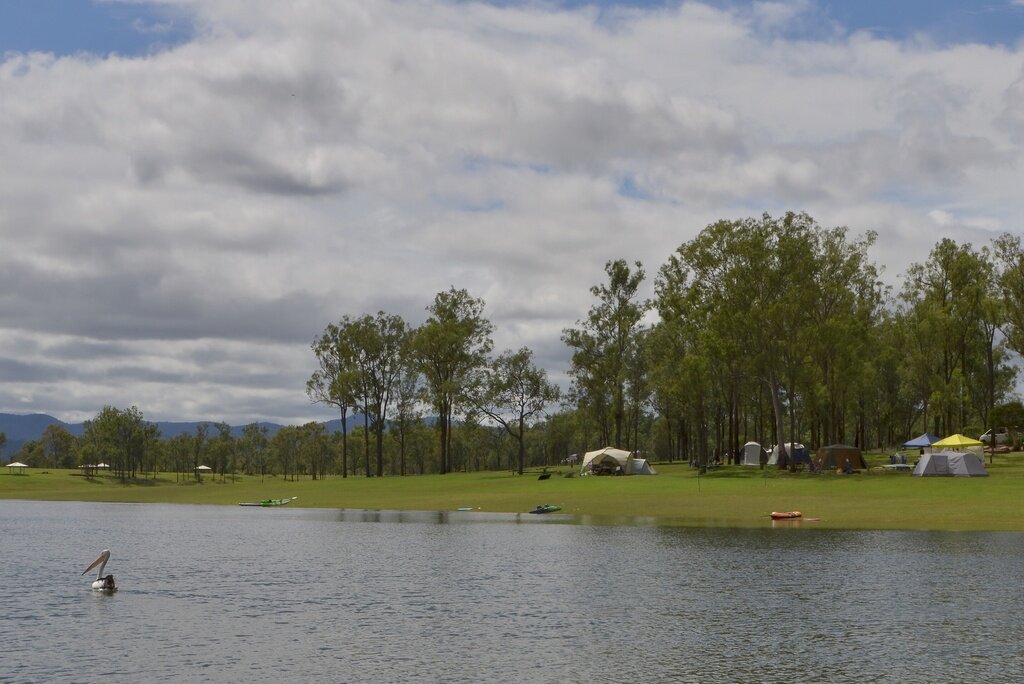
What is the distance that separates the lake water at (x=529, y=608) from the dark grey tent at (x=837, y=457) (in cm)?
4713

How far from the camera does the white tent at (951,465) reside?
100856 millimetres

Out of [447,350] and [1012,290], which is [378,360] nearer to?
[447,350]

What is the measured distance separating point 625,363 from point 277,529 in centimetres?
7295

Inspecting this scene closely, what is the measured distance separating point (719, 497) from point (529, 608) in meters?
56.2

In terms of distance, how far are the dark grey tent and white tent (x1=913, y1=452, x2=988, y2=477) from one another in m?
10.4

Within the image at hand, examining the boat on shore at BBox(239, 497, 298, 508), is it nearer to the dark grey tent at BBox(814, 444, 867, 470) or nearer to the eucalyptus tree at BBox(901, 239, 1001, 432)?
the dark grey tent at BBox(814, 444, 867, 470)

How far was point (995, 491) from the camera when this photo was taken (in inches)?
3428

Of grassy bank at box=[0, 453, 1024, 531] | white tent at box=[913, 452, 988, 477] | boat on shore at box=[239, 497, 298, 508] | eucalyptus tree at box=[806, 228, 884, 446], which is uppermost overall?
eucalyptus tree at box=[806, 228, 884, 446]

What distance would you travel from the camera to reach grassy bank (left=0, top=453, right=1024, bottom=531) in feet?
252

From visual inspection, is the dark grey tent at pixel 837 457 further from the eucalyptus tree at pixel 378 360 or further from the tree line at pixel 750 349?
the eucalyptus tree at pixel 378 360

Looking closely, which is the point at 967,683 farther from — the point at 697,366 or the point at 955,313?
the point at 955,313

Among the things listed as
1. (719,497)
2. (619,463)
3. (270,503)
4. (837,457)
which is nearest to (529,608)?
(719,497)

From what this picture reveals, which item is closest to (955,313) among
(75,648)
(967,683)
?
(967,683)

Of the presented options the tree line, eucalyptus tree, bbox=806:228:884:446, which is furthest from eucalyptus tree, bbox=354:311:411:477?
eucalyptus tree, bbox=806:228:884:446
